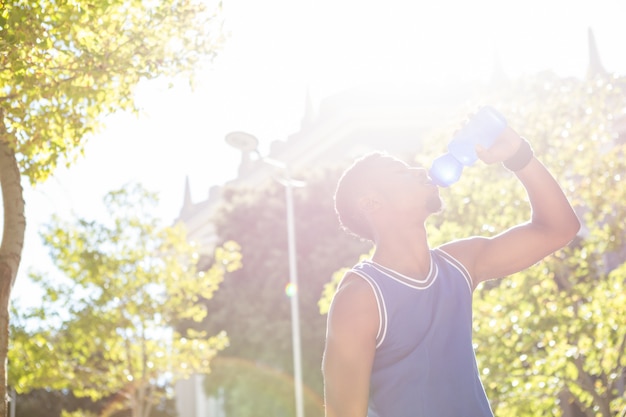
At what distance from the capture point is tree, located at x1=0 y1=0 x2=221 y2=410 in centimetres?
473

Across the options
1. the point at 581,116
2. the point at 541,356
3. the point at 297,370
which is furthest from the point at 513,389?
the point at 297,370

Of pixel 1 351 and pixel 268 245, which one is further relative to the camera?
pixel 268 245

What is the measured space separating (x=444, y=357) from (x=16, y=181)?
3.77 metres

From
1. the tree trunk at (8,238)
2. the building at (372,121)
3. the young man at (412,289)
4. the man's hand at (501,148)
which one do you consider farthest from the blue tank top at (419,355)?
the building at (372,121)

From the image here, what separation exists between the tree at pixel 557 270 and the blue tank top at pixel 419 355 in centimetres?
608

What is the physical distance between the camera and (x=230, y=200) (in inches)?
1266

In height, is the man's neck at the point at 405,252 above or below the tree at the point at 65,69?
below

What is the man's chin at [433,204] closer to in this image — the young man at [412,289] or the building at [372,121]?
the young man at [412,289]

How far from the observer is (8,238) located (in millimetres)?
5078

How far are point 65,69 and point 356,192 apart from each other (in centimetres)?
305

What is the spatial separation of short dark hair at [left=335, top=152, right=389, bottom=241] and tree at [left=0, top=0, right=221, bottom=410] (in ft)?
7.84

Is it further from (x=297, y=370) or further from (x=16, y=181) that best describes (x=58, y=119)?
(x=297, y=370)

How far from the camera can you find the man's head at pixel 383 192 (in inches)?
115

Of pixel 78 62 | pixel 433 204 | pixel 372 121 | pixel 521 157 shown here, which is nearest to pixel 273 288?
pixel 372 121
